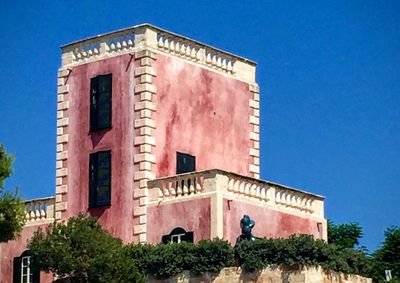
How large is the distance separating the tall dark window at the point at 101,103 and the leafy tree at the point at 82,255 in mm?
4854

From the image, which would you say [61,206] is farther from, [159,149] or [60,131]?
[159,149]

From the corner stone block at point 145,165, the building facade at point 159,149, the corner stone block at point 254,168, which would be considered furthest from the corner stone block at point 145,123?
the corner stone block at point 254,168

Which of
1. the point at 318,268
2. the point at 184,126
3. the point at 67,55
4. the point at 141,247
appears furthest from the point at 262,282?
the point at 67,55

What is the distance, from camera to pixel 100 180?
4119cm

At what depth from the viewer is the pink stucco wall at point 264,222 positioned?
38.3m

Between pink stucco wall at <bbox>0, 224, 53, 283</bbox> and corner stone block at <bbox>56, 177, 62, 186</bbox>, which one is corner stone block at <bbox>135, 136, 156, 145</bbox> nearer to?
corner stone block at <bbox>56, 177, 62, 186</bbox>

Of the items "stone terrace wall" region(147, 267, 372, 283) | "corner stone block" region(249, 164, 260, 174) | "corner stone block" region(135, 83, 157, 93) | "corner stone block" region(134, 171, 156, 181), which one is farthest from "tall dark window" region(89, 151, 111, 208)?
"corner stone block" region(249, 164, 260, 174)

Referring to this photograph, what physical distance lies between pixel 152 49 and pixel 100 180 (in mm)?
4519

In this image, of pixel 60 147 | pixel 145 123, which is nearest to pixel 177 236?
pixel 145 123

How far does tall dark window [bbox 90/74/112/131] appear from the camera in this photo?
136 feet

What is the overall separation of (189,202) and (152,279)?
2730 mm

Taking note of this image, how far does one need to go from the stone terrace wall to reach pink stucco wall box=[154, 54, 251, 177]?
16.0ft

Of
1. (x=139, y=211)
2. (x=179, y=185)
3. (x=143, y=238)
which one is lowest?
(x=143, y=238)

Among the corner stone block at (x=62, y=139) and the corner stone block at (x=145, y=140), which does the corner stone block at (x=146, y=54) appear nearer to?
the corner stone block at (x=145, y=140)
